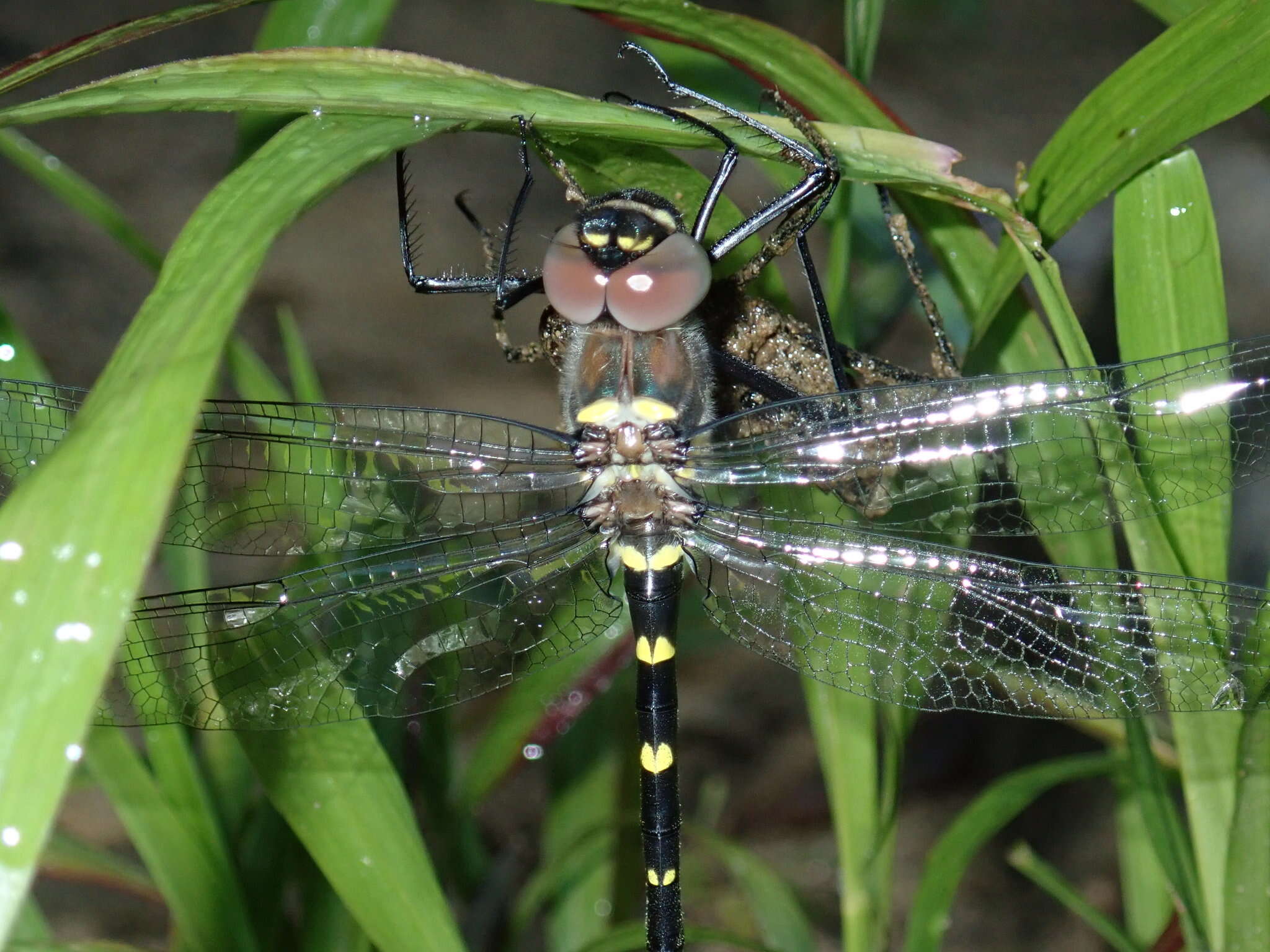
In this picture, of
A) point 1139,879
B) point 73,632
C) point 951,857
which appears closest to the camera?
point 73,632

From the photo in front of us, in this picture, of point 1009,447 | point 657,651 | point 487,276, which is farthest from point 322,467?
point 1009,447

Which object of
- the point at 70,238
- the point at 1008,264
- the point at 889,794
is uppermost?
the point at 70,238

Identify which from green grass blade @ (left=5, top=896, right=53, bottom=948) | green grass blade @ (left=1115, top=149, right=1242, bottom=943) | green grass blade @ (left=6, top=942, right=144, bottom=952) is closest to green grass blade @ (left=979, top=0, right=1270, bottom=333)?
green grass blade @ (left=1115, top=149, right=1242, bottom=943)

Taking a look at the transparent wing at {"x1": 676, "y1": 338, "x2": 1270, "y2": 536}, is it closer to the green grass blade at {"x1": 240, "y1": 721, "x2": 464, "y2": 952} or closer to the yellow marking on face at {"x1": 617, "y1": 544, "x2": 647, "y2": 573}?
the yellow marking on face at {"x1": 617, "y1": 544, "x2": 647, "y2": 573}

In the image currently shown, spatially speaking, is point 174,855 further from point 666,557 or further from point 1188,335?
point 1188,335

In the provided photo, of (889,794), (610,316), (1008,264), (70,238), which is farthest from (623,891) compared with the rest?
(70,238)

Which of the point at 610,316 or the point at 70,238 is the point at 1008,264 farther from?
the point at 70,238

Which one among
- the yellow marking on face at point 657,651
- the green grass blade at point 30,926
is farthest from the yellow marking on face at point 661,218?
the green grass blade at point 30,926
